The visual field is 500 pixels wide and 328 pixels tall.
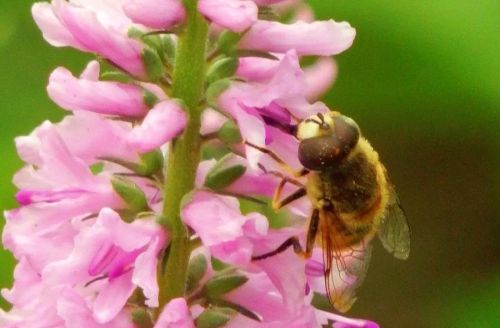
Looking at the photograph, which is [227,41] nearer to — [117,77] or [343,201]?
[117,77]

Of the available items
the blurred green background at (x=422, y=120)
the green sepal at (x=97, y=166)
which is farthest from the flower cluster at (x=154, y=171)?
the blurred green background at (x=422, y=120)

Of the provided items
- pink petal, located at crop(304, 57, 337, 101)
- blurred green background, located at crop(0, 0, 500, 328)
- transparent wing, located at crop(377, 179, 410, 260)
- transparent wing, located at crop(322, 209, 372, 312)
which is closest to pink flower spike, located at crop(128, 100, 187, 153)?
pink petal, located at crop(304, 57, 337, 101)

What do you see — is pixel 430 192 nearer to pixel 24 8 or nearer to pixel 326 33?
pixel 24 8

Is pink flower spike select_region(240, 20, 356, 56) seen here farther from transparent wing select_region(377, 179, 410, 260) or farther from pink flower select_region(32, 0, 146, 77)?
transparent wing select_region(377, 179, 410, 260)

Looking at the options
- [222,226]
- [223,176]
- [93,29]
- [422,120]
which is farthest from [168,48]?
[422,120]

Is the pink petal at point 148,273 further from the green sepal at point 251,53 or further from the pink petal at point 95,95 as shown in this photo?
the green sepal at point 251,53

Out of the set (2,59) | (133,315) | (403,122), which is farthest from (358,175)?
(403,122)
